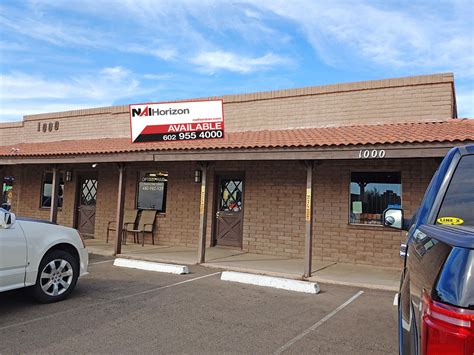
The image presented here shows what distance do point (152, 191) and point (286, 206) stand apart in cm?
471

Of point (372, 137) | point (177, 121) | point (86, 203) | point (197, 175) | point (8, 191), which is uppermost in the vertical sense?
point (177, 121)

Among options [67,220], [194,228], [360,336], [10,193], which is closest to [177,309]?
[360,336]

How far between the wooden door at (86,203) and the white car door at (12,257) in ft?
32.0

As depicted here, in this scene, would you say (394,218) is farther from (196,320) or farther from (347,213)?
(347,213)

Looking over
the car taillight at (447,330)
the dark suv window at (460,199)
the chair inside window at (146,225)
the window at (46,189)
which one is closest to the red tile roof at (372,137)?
the chair inside window at (146,225)

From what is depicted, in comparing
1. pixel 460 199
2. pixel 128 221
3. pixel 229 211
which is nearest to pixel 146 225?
pixel 128 221

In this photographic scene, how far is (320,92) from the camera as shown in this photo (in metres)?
11.7

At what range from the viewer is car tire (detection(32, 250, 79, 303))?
18.2 feet

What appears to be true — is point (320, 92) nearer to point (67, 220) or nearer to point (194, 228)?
point (194, 228)

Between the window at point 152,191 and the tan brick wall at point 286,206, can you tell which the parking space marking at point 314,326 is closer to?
the tan brick wall at point 286,206

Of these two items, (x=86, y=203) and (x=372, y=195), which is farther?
(x=86, y=203)

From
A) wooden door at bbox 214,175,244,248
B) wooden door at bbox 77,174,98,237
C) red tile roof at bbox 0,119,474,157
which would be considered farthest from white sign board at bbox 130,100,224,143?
wooden door at bbox 77,174,98,237

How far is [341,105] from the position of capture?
11453mm

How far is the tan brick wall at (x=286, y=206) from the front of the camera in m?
9.98
